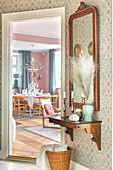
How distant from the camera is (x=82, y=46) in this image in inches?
129

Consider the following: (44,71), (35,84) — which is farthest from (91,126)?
(44,71)

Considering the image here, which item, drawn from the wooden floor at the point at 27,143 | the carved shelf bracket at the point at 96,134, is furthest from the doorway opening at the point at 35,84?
the carved shelf bracket at the point at 96,134

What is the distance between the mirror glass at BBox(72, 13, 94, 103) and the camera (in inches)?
123

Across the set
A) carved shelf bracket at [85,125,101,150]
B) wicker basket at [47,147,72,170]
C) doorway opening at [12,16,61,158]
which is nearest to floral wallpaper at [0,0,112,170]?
carved shelf bracket at [85,125,101,150]

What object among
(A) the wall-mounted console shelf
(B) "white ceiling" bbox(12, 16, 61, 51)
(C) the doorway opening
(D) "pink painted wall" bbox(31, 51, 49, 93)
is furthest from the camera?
(D) "pink painted wall" bbox(31, 51, 49, 93)

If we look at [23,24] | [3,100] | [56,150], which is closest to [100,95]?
[56,150]

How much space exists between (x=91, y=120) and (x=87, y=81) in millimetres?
495

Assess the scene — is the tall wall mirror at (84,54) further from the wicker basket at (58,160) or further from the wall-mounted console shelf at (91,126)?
the wicker basket at (58,160)

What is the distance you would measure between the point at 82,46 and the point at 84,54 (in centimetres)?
13

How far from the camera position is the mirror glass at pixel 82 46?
3.12m

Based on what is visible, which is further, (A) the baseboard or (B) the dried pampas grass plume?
(A) the baseboard

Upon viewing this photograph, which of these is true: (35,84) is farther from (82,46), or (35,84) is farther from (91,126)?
(91,126)

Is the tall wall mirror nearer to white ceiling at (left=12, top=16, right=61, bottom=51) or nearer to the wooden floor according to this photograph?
the wooden floor

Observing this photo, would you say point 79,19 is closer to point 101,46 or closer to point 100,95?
point 101,46
